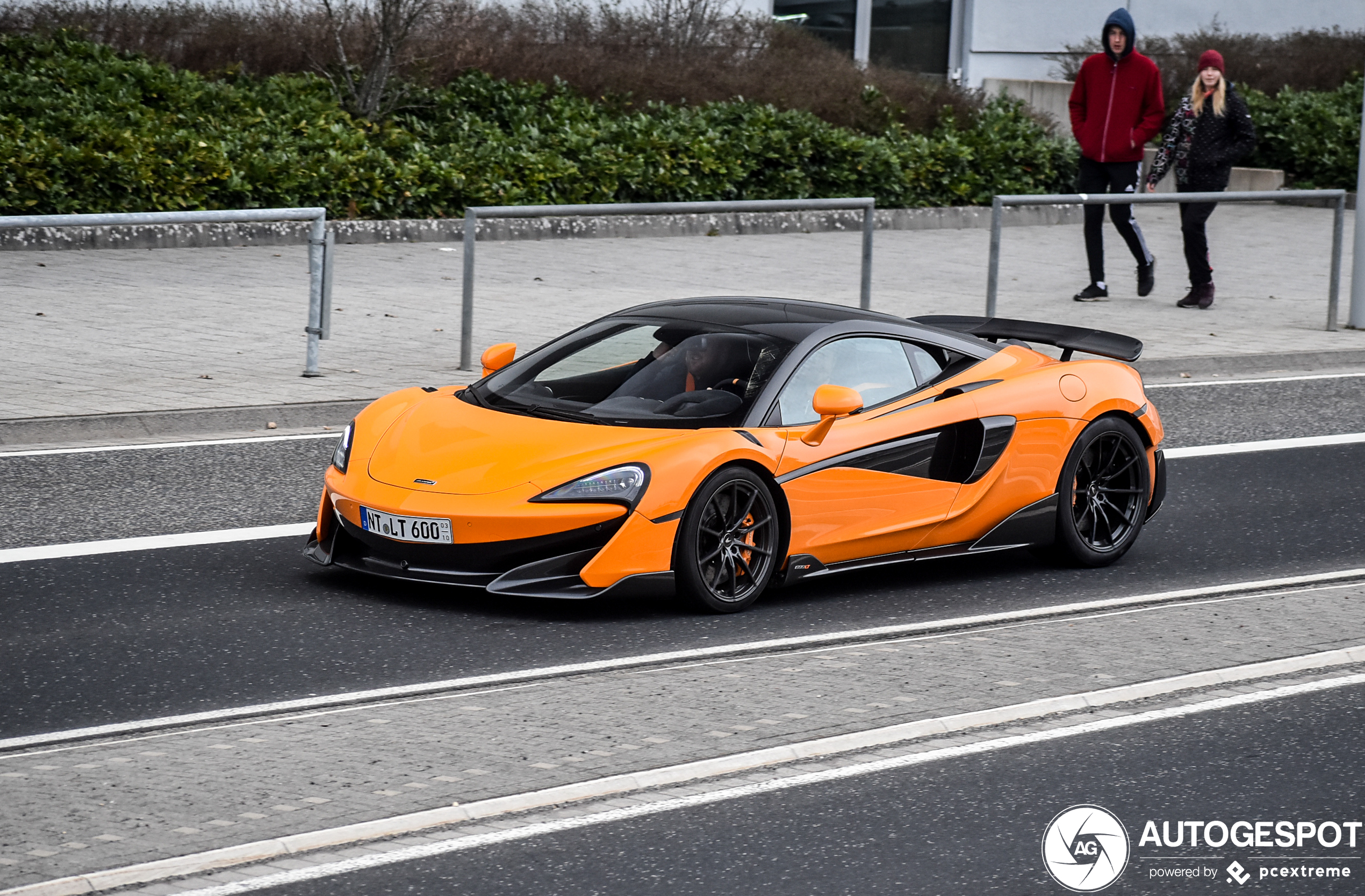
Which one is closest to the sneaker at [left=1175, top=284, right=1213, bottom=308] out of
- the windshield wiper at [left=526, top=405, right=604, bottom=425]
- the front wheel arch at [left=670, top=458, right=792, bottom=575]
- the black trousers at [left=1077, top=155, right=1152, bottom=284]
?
the black trousers at [left=1077, top=155, right=1152, bottom=284]

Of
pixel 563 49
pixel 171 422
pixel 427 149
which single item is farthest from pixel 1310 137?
pixel 171 422

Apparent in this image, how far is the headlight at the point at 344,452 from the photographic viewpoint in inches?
288

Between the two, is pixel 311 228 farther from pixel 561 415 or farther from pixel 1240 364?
pixel 1240 364

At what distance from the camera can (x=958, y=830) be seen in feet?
16.2

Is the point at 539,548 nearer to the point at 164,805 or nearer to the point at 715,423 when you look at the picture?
the point at 715,423

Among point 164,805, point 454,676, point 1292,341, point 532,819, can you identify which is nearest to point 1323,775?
point 532,819

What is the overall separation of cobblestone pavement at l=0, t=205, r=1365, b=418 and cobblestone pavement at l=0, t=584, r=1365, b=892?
17.2 ft

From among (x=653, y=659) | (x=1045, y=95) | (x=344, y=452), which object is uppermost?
(x=1045, y=95)

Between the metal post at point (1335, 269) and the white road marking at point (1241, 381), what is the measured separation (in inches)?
69.8

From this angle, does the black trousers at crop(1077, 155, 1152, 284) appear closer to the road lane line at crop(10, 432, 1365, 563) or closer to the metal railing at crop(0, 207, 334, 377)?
the metal railing at crop(0, 207, 334, 377)

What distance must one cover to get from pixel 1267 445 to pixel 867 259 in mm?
3531

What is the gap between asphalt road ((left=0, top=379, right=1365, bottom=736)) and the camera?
6.13 m

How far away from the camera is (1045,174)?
23312 millimetres

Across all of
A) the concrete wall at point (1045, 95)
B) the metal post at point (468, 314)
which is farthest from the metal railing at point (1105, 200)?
the concrete wall at point (1045, 95)
